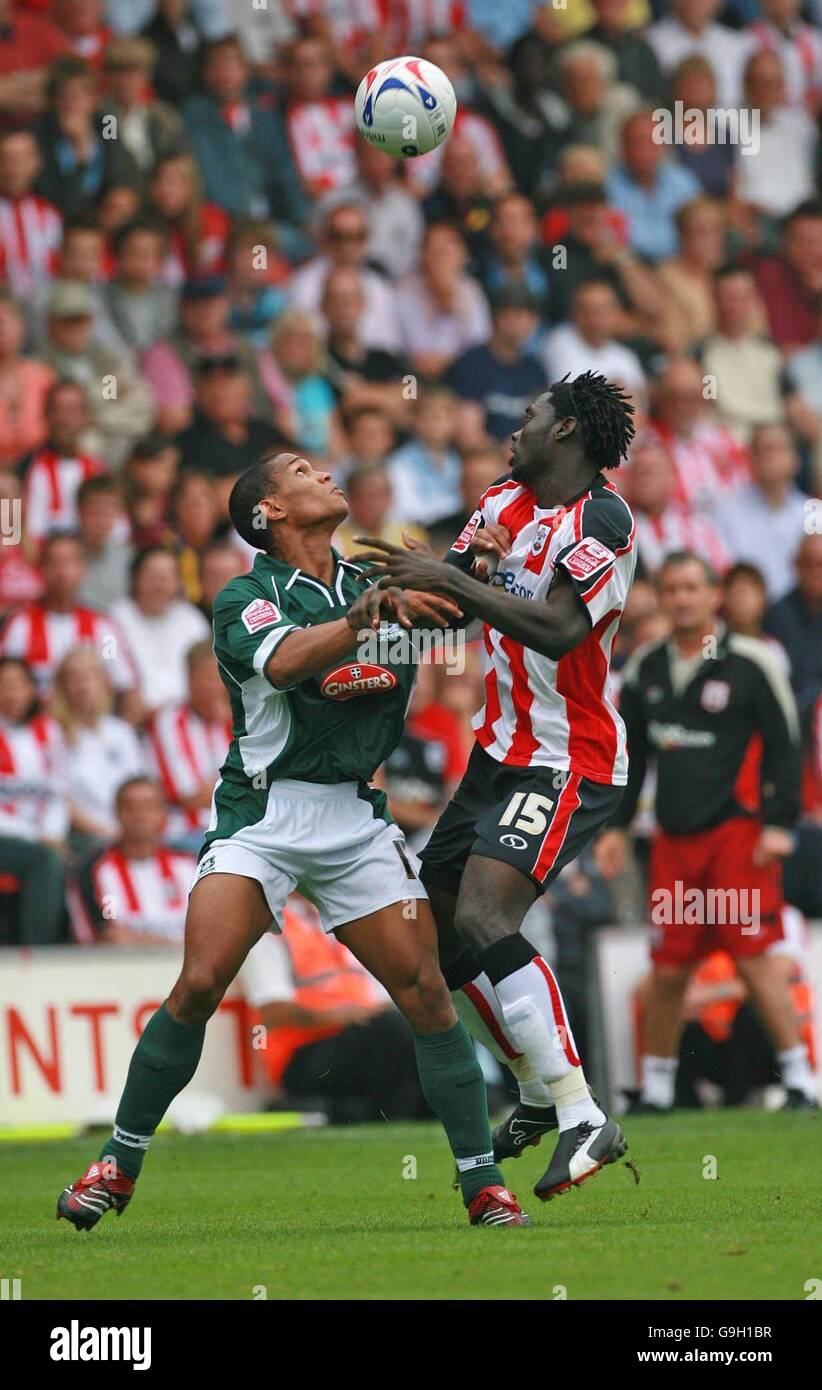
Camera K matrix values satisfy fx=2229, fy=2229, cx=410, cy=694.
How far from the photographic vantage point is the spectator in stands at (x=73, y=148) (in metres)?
14.6

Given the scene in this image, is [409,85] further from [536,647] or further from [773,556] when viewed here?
[773,556]

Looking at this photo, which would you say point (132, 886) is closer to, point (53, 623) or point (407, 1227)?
point (53, 623)

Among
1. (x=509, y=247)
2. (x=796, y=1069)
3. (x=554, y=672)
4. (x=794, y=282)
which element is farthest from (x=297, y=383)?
(x=554, y=672)

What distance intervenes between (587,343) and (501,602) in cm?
951

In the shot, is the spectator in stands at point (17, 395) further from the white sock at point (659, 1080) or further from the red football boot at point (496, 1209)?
the red football boot at point (496, 1209)

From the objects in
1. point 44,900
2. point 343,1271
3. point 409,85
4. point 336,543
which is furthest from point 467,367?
point 343,1271

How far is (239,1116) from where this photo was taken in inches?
454

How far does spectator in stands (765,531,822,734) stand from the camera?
14.3m

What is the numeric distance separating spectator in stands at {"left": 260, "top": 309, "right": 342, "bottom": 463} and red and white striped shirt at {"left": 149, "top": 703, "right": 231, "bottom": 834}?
106 inches

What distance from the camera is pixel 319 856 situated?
696cm

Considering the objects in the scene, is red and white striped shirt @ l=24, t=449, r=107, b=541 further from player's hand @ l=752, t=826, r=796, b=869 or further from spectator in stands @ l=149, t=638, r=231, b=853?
player's hand @ l=752, t=826, r=796, b=869

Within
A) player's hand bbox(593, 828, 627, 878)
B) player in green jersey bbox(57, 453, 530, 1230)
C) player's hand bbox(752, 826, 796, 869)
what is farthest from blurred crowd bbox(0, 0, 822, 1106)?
player in green jersey bbox(57, 453, 530, 1230)

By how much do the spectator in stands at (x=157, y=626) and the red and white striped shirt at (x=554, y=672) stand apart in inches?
239

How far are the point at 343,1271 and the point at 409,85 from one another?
4.69 meters
